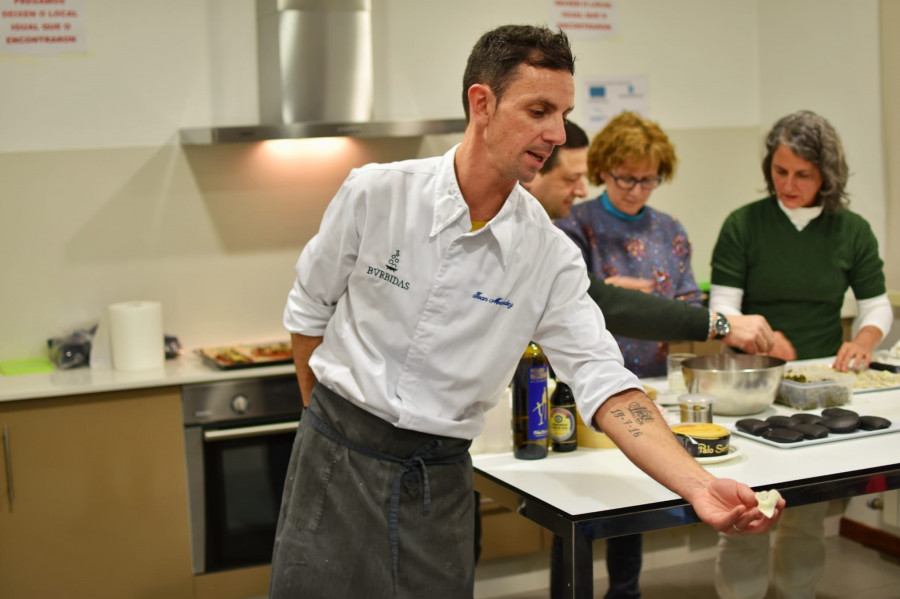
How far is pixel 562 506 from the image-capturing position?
5.86 feet

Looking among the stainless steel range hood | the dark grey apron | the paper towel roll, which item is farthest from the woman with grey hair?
the paper towel roll

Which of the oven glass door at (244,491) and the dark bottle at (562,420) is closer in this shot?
the dark bottle at (562,420)

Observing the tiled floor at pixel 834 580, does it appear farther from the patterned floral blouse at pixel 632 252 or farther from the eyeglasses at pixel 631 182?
the eyeglasses at pixel 631 182

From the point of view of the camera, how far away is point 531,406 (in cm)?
211

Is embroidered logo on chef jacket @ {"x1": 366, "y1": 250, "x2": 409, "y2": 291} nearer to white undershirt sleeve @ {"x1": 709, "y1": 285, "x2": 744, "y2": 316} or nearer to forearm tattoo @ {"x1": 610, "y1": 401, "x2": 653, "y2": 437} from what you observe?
forearm tattoo @ {"x1": 610, "y1": 401, "x2": 653, "y2": 437}

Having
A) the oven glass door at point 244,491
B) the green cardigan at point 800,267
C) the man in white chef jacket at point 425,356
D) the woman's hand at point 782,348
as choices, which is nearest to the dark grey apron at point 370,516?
the man in white chef jacket at point 425,356

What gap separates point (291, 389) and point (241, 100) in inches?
Result: 42.9

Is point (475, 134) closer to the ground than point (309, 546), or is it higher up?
higher up

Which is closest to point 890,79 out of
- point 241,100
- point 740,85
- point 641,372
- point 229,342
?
point 740,85

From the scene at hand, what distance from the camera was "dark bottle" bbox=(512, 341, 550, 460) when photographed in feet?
6.88

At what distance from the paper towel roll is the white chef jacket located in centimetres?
161

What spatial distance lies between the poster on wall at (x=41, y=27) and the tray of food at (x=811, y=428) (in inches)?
99.2

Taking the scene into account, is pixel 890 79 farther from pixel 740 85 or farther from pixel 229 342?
pixel 229 342

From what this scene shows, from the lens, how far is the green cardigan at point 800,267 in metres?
2.97
